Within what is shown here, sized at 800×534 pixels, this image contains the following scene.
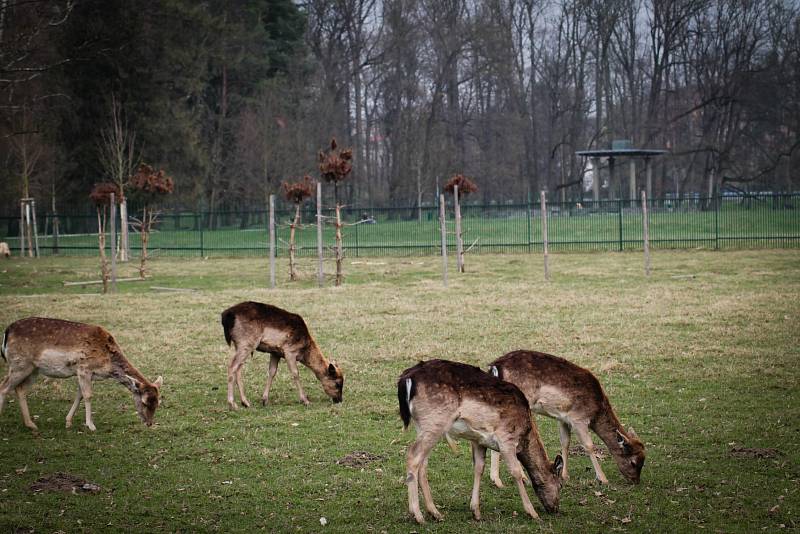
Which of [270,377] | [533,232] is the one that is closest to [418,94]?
[533,232]

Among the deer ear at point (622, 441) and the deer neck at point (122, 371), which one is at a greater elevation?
the deer neck at point (122, 371)

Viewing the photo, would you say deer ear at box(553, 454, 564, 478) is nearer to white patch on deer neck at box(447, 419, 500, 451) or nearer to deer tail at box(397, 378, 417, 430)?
white patch on deer neck at box(447, 419, 500, 451)

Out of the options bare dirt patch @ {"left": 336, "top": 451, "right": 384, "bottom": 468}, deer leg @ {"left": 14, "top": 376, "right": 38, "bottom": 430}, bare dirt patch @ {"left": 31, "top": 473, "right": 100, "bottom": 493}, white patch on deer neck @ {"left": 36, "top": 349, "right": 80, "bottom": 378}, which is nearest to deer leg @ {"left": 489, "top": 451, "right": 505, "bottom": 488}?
bare dirt patch @ {"left": 336, "top": 451, "right": 384, "bottom": 468}

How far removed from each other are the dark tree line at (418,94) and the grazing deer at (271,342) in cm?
4194

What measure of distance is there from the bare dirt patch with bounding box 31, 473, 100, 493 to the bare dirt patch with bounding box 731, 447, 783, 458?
608cm

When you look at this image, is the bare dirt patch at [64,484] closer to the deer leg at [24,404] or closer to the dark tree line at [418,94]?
the deer leg at [24,404]

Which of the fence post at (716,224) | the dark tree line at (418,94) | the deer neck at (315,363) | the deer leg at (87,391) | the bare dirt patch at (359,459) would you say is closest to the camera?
the bare dirt patch at (359,459)

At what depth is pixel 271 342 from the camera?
35.8 ft

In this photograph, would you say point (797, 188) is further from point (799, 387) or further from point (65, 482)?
point (65, 482)

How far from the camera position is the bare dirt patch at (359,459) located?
8.52 metres

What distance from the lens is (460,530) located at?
673 centimetres

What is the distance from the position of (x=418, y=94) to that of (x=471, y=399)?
6207 cm

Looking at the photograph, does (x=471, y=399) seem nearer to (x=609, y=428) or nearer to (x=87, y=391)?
(x=609, y=428)

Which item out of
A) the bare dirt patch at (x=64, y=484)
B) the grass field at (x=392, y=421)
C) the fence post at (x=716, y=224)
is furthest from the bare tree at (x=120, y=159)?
the fence post at (x=716, y=224)
